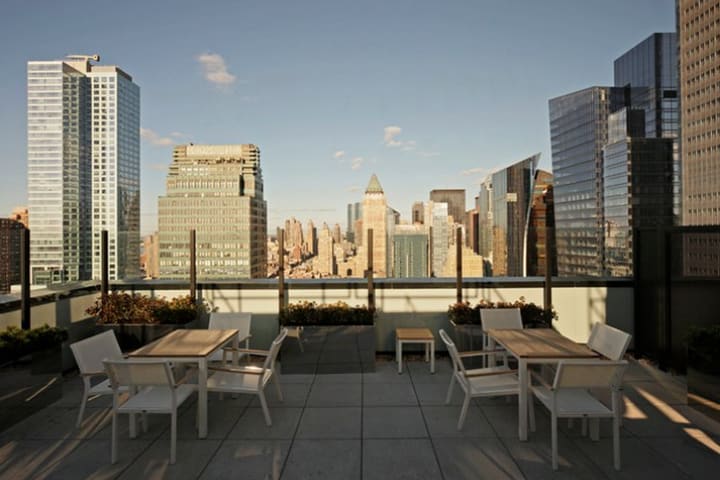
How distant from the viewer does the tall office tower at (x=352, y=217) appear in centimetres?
698

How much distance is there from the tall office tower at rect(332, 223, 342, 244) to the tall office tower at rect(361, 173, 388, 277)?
563 mm

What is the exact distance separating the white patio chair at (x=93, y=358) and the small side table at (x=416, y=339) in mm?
3056

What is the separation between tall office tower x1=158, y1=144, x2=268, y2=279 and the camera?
656cm

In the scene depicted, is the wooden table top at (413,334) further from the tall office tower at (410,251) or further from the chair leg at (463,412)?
the chair leg at (463,412)

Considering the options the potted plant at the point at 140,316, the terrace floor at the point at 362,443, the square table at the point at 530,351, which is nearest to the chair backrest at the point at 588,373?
the square table at the point at 530,351

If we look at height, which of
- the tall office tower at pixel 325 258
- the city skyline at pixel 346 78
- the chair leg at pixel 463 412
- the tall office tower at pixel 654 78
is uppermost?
the tall office tower at pixel 654 78

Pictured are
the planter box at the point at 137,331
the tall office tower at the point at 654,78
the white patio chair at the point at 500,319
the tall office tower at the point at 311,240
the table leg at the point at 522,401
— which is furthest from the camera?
the tall office tower at the point at 654,78

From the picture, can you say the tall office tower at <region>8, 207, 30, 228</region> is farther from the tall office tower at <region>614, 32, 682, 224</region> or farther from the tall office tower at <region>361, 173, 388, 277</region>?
the tall office tower at <region>614, 32, 682, 224</region>

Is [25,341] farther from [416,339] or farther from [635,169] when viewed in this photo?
[635,169]

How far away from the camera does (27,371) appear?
149 inches

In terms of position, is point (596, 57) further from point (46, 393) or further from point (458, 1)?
point (46, 393)

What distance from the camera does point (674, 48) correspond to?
212ft

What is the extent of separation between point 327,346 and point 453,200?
5.02 m

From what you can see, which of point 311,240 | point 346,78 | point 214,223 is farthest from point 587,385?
point 346,78
